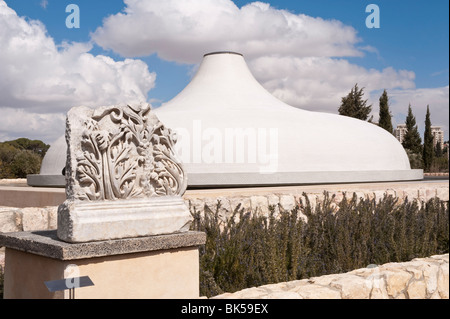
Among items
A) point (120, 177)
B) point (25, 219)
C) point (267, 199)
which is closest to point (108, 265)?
point (120, 177)

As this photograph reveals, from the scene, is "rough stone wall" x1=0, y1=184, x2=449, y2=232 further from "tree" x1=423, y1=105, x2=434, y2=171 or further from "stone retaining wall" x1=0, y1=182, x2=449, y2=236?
"tree" x1=423, y1=105, x2=434, y2=171

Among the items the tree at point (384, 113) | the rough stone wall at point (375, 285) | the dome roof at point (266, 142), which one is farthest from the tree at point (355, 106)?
the rough stone wall at point (375, 285)

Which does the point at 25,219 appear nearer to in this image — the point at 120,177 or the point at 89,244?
the point at 120,177

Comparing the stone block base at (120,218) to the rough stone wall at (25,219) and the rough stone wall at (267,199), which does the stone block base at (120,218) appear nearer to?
the rough stone wall at (267,199)

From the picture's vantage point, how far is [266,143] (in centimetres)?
1123

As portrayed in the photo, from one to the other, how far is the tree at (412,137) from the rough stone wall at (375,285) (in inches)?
1018

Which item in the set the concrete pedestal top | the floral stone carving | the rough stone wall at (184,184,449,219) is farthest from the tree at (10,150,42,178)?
the floral stone carving

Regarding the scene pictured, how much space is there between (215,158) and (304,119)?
2.93m

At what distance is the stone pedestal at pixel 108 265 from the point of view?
3.42m

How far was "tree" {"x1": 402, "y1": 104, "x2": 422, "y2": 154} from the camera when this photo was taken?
29531 mm

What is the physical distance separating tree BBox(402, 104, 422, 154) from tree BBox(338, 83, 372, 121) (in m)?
2.90

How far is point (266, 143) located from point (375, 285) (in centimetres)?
700
